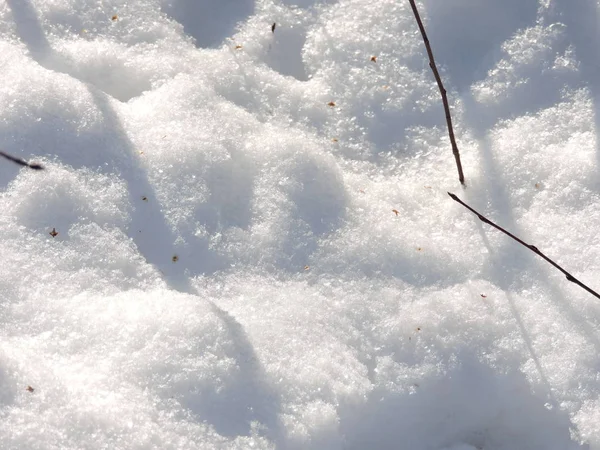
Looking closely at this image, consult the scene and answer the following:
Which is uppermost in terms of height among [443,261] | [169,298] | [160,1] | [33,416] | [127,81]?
[160,1]

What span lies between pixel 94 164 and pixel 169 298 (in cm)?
56

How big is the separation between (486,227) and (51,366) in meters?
1.42

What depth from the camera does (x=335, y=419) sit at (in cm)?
198

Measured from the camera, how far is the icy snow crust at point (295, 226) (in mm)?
2010

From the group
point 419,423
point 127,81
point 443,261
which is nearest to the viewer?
point 419,423

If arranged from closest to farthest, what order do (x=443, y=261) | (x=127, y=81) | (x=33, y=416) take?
(x=33, y=416) < (x=443, y=261) < (x=127, y=81)

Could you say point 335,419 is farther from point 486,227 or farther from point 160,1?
point 160,1

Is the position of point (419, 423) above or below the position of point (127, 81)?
below

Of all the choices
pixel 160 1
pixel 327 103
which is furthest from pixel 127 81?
pixel 327 103

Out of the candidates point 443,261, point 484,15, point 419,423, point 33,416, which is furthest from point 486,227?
point 33,416

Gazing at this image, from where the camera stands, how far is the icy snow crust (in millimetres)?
2010

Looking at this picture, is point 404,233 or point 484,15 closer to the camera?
point 404,233

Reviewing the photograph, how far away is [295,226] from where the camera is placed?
2.31 metres

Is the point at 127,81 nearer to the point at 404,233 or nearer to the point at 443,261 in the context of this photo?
the point at 404,233
